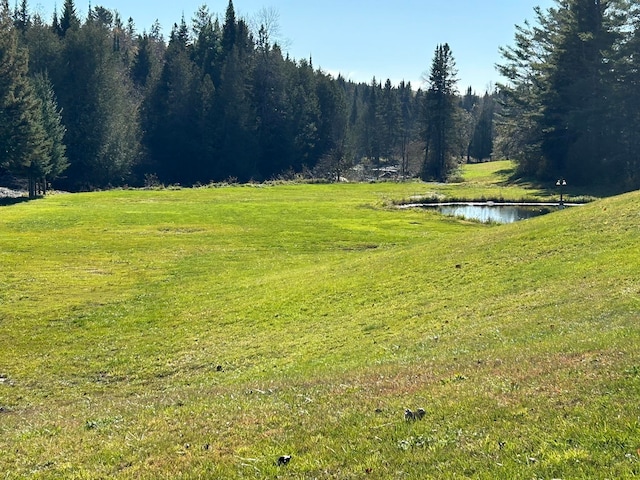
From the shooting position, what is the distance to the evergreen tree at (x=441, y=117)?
102 metres

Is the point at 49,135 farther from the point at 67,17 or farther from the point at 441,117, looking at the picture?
the point at 441,117

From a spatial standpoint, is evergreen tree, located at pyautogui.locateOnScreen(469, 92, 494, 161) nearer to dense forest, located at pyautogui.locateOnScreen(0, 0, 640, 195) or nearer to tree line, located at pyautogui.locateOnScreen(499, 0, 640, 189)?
dense forest, located at pyautogui.locateOnScreen(0, 0, 640, 195)

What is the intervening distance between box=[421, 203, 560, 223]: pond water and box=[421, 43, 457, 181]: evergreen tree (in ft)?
123

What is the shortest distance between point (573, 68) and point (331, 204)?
34.6 m

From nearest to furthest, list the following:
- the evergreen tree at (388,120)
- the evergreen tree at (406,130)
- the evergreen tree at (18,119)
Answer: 1. the evergreen tree at (18,119)
2. the evergreen tree at (406,130)
3. the evergreen tree at (388,120)

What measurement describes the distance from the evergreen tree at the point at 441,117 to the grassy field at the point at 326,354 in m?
65.7

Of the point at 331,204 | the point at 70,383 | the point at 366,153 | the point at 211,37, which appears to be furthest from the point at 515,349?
the point at 366,153

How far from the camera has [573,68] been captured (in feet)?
244

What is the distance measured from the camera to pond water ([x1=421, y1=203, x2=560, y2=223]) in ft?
181

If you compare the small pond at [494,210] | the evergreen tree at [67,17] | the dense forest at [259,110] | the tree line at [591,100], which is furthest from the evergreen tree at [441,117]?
the evergreen tree at [67,17]

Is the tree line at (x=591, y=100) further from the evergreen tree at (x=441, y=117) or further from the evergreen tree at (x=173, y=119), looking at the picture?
the evergreen tree at (x=173, y=119)

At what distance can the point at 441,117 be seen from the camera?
10312cm

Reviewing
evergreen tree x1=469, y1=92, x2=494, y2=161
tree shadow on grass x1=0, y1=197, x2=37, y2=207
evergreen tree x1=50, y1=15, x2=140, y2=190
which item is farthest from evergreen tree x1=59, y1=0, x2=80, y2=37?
evergreen tree x1=469, y1=92, x2=494, y2=161

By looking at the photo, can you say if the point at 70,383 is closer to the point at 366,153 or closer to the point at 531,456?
the point at 531,456
